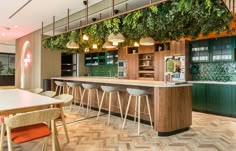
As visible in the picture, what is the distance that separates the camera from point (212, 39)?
634cm

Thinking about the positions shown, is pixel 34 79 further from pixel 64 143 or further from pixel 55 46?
pixel 64 143

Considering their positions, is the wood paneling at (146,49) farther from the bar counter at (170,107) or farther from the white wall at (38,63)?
the white wall at (38,63)

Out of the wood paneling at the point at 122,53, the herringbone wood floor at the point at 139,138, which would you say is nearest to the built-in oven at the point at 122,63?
the wood paneling at the point at 122,53

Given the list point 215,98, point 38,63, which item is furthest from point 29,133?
point 38,63

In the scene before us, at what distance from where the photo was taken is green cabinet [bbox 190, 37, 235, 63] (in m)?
5.94

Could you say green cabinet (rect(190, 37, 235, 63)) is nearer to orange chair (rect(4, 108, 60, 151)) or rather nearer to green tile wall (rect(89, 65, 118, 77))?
green tile wall (rect(89, 65, 118, 77))

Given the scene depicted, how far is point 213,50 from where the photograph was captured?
6.32m

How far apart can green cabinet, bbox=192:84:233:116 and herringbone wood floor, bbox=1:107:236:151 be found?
3.02ft

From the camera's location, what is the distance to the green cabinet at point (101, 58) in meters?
9.39

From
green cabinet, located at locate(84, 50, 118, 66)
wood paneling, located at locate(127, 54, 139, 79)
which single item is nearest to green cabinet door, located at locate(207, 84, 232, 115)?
wood paneling, located at locate(127, 54, 139, 79)

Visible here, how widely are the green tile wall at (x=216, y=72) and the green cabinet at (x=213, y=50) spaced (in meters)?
0.22

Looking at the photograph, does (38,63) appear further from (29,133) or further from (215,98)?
(215,98)

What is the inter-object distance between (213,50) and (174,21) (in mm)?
3489

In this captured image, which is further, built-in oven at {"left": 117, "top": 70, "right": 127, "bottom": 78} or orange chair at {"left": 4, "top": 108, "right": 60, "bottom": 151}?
built-in oven at {"left": 117, "top": 70, "right": 127, "bottom": 78}
